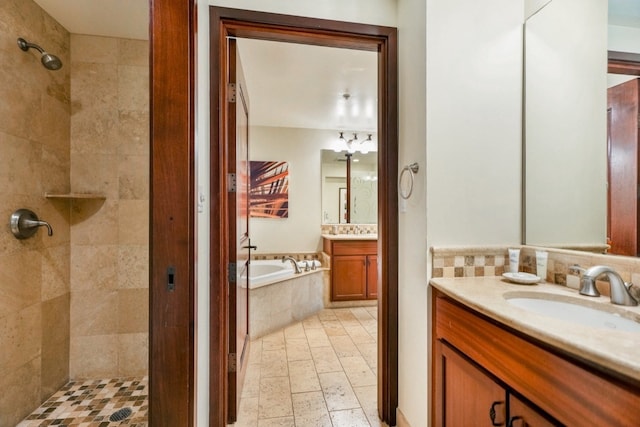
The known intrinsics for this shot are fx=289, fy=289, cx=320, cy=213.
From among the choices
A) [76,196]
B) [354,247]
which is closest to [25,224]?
[76,196]

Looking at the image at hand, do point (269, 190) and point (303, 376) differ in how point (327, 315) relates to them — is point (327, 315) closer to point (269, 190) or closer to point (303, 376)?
point (303, 376)

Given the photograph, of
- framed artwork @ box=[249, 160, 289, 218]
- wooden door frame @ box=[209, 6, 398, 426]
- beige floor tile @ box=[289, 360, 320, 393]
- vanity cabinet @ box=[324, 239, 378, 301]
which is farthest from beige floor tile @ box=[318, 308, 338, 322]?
wooden door frame @ box=[209, 6, 398, 426]

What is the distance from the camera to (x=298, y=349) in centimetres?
256

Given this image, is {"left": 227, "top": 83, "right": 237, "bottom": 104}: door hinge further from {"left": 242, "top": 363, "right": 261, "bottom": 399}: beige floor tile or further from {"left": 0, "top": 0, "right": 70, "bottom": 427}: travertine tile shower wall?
{"left": 242, "top": 363, "right": 261, "bottom": 399}: beige floor tile

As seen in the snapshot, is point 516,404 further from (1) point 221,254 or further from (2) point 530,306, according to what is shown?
(1) point 221,254

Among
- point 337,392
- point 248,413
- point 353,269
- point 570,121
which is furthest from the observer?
point 353,269

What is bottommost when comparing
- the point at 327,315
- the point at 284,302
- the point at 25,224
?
the point at 327,315

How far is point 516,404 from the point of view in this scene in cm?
83

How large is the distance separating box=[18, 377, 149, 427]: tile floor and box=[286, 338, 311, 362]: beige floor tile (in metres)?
1.07

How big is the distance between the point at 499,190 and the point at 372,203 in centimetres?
300

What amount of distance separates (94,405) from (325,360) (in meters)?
1.53

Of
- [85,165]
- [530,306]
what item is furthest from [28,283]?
[530,306]

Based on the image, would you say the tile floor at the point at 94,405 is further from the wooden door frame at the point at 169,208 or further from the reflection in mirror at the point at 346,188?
the reflection in mirror at the point at 346,188

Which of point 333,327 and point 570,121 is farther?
point 333,327
